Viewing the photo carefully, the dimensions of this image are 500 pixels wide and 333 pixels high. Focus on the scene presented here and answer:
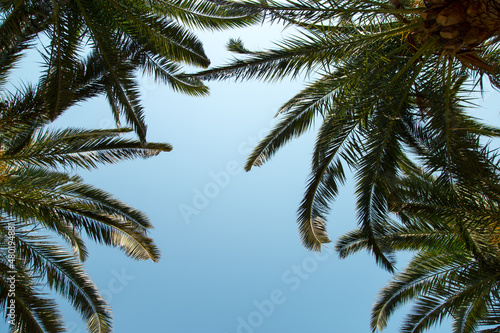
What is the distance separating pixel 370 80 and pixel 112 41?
4.49 meters

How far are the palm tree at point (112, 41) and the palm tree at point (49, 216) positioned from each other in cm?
56

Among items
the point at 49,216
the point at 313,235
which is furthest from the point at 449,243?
the point at 49,216

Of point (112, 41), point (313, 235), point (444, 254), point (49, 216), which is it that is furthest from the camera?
point (444, 254)

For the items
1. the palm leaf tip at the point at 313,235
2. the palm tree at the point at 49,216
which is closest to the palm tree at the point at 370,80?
the palm leaf tip at the point at 313,235

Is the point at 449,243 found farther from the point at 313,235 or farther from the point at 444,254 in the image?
the point at 313,235

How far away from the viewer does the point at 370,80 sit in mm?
5664

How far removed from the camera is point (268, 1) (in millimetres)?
4449

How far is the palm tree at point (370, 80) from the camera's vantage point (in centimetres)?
439

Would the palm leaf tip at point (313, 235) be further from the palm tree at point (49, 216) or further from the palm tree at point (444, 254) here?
the palm tree at point (49, 216)

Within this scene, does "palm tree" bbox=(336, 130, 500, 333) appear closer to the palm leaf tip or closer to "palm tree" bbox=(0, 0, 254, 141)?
the palm leaf tip

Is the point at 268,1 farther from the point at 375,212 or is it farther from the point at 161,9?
the point at 375,212

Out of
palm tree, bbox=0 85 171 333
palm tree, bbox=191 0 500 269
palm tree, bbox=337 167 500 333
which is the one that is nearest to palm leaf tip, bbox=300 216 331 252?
palm tree, bbox=191 0 500 269

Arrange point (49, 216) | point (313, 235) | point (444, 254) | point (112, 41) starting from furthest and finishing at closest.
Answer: point (444, 254)
point (313, 235)
point (112, 41)
point (49, 216)

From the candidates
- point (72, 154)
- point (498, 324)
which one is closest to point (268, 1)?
point (72, 154)
